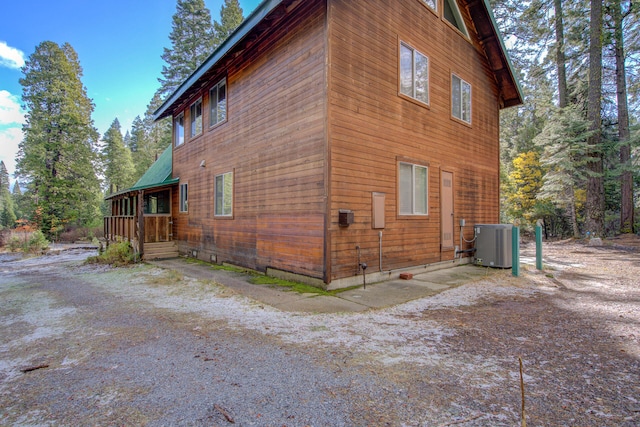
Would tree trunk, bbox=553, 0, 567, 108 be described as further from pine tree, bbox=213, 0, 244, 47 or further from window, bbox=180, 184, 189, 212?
pine tree, bbox=213, 0, 244, 47

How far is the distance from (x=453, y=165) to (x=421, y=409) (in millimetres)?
8039

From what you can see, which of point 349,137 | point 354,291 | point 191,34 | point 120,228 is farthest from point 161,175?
point 191,34

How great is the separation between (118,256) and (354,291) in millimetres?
9149

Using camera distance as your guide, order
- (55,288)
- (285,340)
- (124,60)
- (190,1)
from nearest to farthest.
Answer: (285,340) → (55,288) → (124,60) → (190,1)

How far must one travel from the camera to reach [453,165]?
911 centimetres

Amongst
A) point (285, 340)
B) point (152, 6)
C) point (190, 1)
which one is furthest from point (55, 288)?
point (190, 1)

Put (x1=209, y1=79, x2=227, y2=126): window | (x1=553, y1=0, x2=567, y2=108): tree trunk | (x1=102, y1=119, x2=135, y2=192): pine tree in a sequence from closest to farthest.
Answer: (x1=209, y1=79, x2=227, y2=126): window, (x1=553, y1=0, x2=567, y2=108): tree trunk, (x1=102, y1=119, x2=135, y2=192): pine tree

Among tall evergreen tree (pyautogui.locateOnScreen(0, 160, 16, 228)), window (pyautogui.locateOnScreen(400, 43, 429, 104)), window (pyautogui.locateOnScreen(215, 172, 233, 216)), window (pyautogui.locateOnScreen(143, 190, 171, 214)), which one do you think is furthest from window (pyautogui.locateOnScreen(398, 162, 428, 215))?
tall evergreen tree (pyautogui.locateOnScreen(0, 160, 16, 228))

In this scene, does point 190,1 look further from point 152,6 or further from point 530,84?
point 530,84

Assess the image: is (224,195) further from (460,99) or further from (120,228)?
(460,99)

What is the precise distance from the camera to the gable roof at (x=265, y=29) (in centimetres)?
673

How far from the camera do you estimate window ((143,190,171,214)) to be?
13.7m

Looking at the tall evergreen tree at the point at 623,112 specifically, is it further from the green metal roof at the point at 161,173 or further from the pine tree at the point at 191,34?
the pine tree at the point at 191,34

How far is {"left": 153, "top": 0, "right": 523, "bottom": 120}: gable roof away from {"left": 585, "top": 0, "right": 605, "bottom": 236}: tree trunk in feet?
19.6
